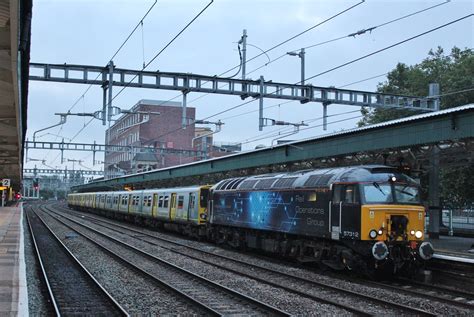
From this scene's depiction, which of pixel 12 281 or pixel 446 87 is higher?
pixel 446 87

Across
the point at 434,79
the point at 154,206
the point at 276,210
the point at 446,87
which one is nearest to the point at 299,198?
the point at 276,210

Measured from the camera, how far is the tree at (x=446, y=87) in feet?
123

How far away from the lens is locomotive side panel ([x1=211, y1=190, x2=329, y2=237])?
1684cm

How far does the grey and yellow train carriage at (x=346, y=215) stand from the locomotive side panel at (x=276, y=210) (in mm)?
30

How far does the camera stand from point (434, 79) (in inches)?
1780

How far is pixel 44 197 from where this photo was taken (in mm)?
170125

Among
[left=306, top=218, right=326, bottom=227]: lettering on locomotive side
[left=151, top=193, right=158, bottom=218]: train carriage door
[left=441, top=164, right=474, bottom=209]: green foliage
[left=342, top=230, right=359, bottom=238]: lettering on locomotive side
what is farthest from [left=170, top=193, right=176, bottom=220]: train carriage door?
[left=342, top=230, right=359, bottom=238]: lettering on locomotive side

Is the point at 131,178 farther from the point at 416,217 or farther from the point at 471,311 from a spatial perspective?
the point at 471,311

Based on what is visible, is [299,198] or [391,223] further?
[299,198]

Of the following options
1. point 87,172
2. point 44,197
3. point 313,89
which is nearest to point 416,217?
point 313,89

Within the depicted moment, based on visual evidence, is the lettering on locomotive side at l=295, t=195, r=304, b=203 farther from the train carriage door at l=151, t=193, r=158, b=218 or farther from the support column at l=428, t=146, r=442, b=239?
the train carriage door at l=151, t=193, r=158, b=218

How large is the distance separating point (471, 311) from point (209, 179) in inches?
1505

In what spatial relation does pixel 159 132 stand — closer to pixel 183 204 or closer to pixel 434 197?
pixel 183 204

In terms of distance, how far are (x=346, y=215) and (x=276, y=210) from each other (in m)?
4.36
